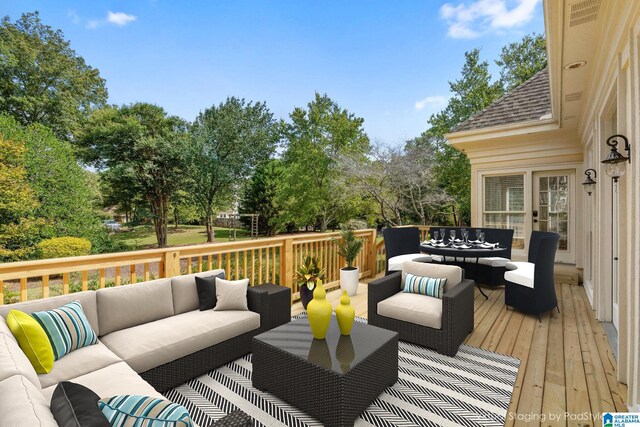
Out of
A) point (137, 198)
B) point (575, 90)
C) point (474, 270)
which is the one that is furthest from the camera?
point (137, 198)

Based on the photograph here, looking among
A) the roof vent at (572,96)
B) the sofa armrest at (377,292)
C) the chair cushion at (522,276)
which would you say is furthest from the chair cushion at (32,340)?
the roof vent at (572,96)

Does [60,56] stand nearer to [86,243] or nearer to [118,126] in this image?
[118,126]

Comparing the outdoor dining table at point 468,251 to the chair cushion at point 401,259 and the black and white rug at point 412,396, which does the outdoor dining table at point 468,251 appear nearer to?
the chair cushion at point 401,259

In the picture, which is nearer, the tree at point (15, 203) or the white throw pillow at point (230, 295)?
the white throw pillow at point (230, 295)

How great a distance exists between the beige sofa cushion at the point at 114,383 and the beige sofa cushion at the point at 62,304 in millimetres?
600

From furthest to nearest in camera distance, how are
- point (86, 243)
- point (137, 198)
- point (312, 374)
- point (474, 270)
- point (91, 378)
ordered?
point (137, 198) → point (86, 243) → point (474, 270) → point (312, 374) → point (91, 378)

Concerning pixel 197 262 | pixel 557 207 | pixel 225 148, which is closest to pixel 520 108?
pixel 557 207

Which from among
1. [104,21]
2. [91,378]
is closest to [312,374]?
[91,378]

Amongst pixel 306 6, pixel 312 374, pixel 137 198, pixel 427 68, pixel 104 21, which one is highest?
pixel 104 21

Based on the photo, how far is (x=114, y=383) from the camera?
1.72m

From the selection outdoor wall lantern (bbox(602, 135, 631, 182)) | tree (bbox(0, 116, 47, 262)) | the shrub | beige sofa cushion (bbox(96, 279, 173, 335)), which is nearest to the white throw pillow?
beige sofa cushion (bbox(96, 279, 173, 335))

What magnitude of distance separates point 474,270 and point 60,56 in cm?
1821

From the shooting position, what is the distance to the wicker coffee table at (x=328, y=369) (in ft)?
6.11

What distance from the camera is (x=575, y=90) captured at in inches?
149
